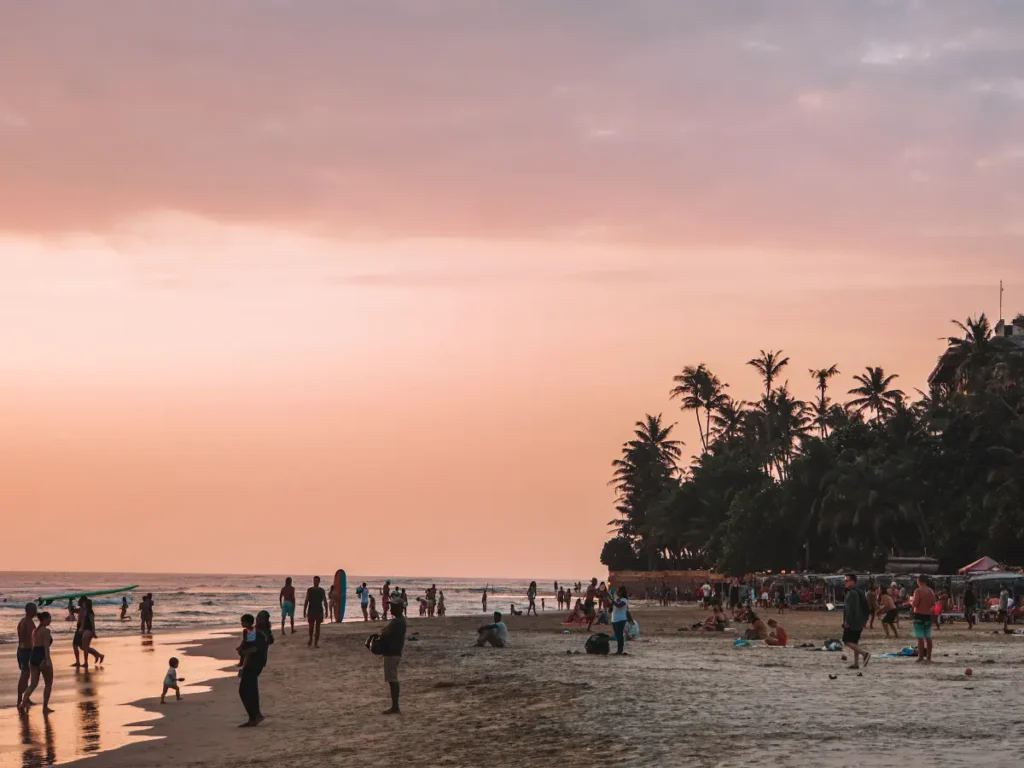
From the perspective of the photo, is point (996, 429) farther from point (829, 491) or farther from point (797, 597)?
point (797, 597)

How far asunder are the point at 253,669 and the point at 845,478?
56549 millimetres

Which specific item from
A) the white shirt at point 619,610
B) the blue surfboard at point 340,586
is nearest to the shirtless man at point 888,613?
the white shirt at point 619,610

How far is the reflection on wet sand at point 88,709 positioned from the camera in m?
16.4

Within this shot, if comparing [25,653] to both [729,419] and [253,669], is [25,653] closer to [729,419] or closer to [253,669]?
[253,669]

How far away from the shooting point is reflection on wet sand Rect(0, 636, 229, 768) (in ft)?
53.8

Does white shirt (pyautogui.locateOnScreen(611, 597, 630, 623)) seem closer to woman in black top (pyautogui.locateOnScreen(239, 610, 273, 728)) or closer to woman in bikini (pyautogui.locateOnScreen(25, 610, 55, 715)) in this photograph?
woman in black top (pyautogui.locateOnScreen(239, 610, 273, 728))

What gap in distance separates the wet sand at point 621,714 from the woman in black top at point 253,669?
1.19 ft

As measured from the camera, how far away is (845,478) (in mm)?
68312

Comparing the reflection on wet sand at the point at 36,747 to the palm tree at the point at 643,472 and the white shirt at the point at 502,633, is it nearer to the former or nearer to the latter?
the white shirt at the point at 502,633

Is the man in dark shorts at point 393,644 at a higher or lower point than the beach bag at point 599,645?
higher

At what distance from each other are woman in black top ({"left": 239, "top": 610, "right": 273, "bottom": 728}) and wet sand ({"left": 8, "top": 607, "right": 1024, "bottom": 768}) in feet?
1.19

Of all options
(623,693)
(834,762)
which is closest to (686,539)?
(623,693)

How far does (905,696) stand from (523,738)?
5.85m

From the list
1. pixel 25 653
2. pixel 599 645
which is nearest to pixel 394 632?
pixel 25 653
